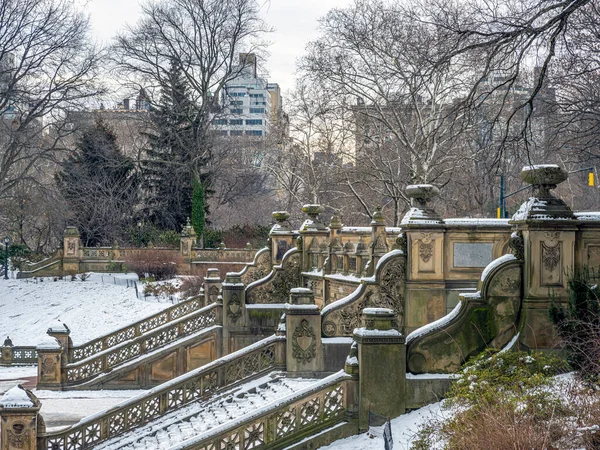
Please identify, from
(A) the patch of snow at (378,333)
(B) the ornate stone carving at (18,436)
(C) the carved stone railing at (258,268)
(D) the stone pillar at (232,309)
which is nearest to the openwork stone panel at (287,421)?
(A) the patch of snow at (378,333)

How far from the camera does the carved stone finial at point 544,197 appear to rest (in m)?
12.4

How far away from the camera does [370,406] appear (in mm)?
12391

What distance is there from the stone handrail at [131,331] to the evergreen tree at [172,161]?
23969 millimetres

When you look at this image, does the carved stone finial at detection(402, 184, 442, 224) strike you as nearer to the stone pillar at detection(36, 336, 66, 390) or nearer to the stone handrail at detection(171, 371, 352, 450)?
the stone handrail at detection(171, 371, 352, 450)

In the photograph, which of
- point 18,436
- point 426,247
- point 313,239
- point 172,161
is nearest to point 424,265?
point 426,247

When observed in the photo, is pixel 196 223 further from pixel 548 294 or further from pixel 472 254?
pixel 548 294

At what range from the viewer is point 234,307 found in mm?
23078

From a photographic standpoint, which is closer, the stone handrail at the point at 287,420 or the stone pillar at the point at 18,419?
the stone handrail at the point at 287,420

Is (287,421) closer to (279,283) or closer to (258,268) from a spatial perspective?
(279,283)

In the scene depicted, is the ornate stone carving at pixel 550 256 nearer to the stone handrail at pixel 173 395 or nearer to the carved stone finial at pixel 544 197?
the carved stone finial at pixel 544 197

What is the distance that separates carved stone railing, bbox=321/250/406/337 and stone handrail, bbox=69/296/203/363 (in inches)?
413

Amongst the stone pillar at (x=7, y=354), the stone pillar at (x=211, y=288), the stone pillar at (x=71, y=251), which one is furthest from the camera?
the stone pillar at (x=71, y=251)

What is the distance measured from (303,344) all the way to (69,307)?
2330cm

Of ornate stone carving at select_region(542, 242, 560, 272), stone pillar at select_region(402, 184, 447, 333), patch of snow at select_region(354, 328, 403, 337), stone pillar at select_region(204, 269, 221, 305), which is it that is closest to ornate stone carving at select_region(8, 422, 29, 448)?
patch of snow at select_region(354, 328, 403, 337)
